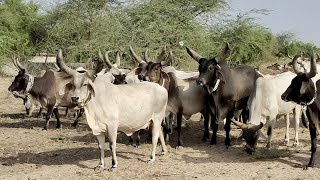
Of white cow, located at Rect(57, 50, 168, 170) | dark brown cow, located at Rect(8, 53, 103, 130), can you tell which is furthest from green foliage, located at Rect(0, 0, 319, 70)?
white cow, located at Rect(57, 50, 168, 170)

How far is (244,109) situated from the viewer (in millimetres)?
10500

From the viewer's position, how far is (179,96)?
1017 centimetres

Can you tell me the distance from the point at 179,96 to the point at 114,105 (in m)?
2.65

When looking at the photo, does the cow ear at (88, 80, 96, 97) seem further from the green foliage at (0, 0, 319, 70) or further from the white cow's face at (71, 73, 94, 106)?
the green foliage at (0, 0, 319, 70)

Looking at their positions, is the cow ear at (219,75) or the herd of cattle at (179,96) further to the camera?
the cow ear at (219,75)

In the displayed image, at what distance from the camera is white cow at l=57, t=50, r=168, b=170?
7504 mm

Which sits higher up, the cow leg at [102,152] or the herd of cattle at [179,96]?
the herd of cattle at [179,96]

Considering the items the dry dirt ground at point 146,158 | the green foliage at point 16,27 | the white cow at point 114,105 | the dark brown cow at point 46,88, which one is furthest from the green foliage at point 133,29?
the white cow at point 114,105

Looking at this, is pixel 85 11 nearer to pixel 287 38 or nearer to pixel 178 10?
pixel 178 10

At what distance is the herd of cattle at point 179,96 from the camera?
7664 mm

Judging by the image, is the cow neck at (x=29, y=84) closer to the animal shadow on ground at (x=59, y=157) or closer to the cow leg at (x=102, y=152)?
the animal shadow on ground at (x=59, y=157)

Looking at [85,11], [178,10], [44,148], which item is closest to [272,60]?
[178,10]

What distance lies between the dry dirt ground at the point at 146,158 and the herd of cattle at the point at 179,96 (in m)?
0.29

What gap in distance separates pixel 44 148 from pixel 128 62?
7973 mm
